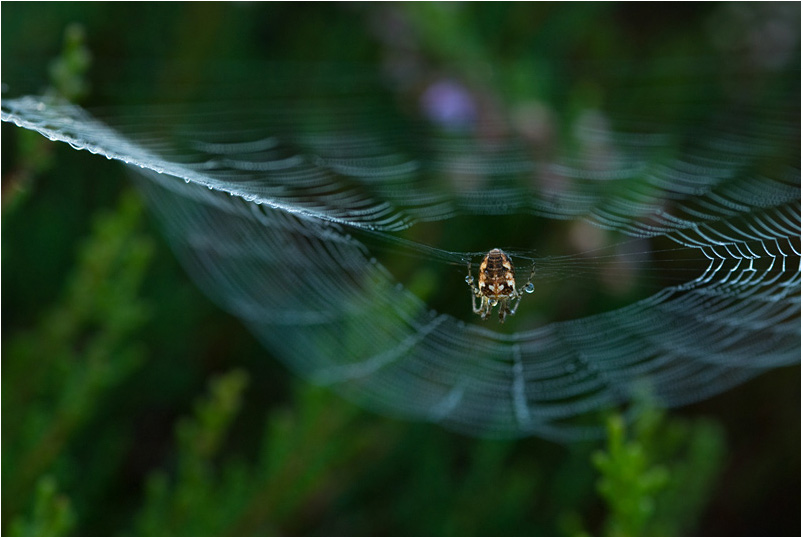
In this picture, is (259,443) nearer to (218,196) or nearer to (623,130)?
(218,196)

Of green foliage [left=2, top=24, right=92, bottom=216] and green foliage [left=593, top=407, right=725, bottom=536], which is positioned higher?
green foliage [left=2, top=24, right=92, bottom=216]

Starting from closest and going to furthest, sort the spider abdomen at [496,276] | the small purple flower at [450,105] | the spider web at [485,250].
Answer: the spider abdomen at [496,276] < the spider web at [485,250] < the small purple flower at [450,105]

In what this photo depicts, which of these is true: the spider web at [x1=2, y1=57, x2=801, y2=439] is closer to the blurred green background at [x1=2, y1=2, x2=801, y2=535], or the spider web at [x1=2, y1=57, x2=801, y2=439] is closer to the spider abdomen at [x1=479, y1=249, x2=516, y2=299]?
the blurred green background at [x1=2, y1=2, x2=801, y2=535]

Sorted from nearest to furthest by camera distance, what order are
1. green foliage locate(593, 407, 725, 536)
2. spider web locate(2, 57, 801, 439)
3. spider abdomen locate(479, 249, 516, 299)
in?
green foliage locate(593, 407, 725, 536), spider abdomen locate(479, 249, 516, 299), spider web locate(2, 57, 801, 439)

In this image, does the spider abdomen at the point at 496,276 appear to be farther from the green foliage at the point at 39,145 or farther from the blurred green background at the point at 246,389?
the green foliage at the point at 39,145

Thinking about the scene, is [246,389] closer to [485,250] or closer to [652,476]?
[485,250]

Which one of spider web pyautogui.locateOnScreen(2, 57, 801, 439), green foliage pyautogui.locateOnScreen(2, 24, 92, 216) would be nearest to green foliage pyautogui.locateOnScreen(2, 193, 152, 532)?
green foliage pyautogui.locateOnScreen(2, 24, 92, 216)

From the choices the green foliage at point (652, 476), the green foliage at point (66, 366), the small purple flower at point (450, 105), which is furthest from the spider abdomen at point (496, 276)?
the small purple flower at point (450, 105)
